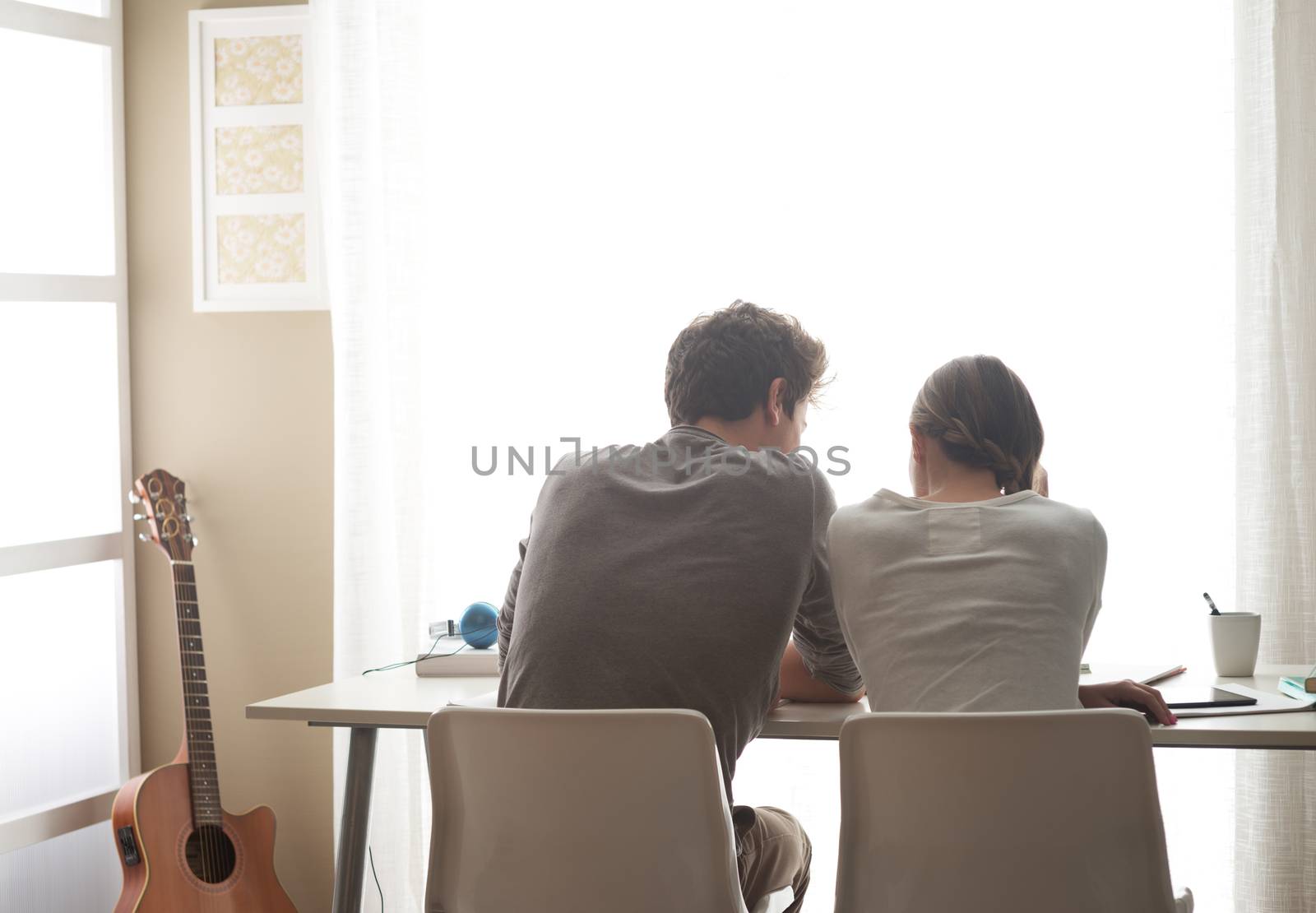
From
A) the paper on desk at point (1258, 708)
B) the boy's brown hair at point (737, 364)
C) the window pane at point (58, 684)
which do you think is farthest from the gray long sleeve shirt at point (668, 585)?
the window pane at point (58, 684)

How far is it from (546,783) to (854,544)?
1.63 feet

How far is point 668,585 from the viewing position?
4.76 feet

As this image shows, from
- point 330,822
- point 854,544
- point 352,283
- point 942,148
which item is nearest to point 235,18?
point 352,283

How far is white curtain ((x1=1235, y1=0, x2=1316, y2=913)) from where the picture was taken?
2342 millimetres

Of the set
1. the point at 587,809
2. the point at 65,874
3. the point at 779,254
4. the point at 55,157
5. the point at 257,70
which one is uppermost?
the point at 257,70

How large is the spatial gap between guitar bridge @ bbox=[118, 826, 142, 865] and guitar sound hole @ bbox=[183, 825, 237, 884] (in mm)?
100

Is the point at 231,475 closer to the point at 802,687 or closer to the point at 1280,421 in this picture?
the point at 802,687

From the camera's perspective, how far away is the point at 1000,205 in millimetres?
2596

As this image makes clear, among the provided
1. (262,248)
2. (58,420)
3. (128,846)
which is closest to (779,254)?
(262,248)

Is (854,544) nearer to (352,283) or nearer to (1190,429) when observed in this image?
(1190,429)

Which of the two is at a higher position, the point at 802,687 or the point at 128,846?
the point at 802,687

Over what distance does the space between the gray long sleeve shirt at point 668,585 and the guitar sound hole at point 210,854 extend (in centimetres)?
142

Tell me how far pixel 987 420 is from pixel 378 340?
1.70 m

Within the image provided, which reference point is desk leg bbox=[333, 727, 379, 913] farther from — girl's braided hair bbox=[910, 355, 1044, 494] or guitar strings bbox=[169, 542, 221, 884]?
girl's braided hair bbox=[910, 355, 1044, 494]
